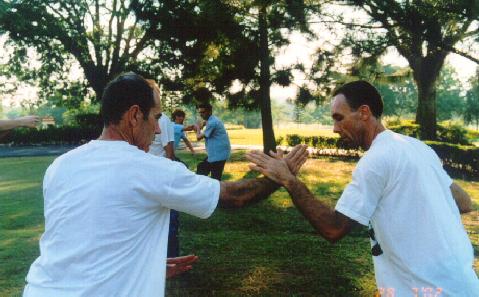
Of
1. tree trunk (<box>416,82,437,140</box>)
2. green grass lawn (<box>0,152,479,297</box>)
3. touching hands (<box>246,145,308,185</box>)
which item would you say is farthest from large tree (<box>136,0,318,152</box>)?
touching hands (<box>246,145,308,185</box>)

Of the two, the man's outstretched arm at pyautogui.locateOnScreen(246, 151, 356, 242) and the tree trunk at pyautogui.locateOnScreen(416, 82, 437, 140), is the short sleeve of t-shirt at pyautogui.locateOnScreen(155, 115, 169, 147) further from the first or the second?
the tree trunk at pyautogui.locateOnScreen(416, 82, 437, 140)

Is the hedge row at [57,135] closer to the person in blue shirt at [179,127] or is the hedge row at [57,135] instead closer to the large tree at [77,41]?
the large tree at [77,41]

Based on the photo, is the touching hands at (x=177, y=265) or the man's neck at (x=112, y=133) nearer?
the man's neck at (x=112, y=133)

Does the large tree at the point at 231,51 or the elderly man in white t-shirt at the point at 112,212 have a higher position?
the large tree at the point at 231,51

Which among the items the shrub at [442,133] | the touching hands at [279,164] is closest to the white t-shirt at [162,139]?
the touching hands at [279,164]

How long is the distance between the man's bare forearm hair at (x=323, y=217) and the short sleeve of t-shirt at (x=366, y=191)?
2.9 inches

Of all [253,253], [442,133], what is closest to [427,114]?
[442,133]

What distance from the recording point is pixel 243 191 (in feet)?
7.09

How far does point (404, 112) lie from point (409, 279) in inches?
3904

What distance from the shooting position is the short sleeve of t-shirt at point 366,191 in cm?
195

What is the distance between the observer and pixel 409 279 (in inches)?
75.3

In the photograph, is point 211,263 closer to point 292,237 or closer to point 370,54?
point 292,237

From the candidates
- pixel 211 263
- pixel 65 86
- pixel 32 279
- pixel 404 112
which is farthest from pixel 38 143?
pixel 404 112

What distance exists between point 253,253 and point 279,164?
11.8ft
